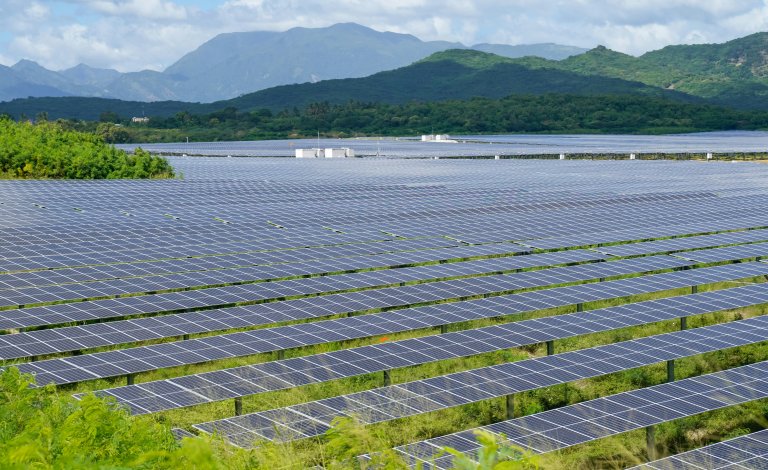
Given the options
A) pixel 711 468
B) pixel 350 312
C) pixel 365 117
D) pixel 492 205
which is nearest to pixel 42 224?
pixel 350 312

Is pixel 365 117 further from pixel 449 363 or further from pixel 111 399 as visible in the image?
pixel 111 399

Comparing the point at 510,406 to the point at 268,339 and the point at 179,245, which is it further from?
the point at 179,245

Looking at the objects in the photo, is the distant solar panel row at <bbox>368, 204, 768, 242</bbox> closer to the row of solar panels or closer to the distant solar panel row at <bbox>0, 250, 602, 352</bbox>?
the distant solar panel row at <bbox>0, 250, 602, 352</bbox>

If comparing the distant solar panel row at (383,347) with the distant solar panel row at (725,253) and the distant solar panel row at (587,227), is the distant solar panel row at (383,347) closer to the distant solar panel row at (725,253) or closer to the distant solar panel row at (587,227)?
the distant solar panel row at (725,253)

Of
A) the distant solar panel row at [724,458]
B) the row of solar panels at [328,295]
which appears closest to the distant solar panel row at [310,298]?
the row of solar panels at [328,295]

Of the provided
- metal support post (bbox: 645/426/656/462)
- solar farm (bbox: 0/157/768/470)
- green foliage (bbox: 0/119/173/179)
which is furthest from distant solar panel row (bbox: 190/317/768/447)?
green foliage (bbox: 0/119/173/179)

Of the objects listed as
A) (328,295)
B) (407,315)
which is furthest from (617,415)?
(328,295)
